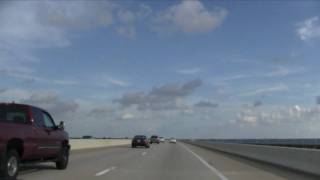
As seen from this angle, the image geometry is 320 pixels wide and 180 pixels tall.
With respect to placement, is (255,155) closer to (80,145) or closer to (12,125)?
(12,125)

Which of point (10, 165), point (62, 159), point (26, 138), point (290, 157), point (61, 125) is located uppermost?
point (61, 125)

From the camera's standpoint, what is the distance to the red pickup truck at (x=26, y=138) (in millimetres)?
15664

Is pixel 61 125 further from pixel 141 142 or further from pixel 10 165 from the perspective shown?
pixel 141 142

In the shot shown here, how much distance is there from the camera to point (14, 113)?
17.5m

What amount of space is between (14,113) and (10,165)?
2.15 metres

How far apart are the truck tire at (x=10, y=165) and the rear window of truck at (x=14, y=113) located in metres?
1.41

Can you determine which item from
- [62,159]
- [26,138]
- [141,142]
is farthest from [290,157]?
[141,142]

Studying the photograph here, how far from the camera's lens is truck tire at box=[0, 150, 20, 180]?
15494 millimetres

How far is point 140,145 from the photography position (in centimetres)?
6303

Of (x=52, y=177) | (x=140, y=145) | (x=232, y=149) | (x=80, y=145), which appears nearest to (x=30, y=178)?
(x=52, y=177)

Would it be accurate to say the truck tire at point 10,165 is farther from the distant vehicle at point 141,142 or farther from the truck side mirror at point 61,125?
the distant vehicle at point 141,142

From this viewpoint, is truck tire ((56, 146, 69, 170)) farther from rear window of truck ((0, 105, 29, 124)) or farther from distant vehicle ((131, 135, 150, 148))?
distant vehicle ((131, 135, 150, 148))

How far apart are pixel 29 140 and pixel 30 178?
1121mm

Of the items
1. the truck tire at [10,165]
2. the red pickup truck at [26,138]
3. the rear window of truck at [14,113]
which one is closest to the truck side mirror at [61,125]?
the red pickup truck at [26,138]
